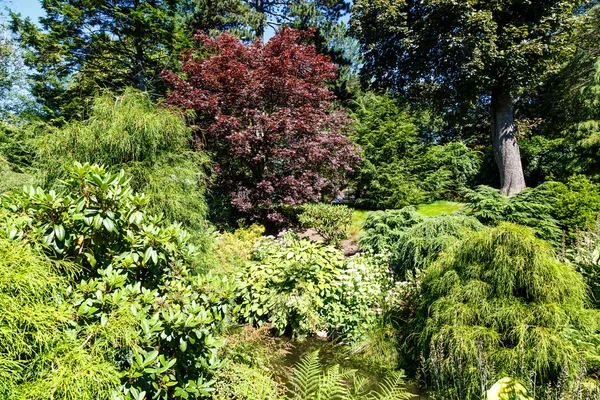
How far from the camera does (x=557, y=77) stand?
41.7 ft

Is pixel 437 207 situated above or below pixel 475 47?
below

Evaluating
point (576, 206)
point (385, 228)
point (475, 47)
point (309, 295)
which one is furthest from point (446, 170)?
point (309, 295)

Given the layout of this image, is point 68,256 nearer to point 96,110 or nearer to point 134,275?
point 134,275

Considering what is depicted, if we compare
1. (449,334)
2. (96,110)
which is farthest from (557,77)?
(96,110)

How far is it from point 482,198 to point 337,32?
11.1 meters

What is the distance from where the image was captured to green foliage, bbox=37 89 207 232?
4.36 m

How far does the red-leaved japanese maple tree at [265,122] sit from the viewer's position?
28.2ft

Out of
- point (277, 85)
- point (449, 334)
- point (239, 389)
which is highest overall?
point (277, 85)

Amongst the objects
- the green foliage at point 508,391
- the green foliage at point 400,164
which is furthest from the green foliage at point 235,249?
the green foliage at point 400,164

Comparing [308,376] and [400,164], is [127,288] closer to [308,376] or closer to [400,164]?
[308,376]

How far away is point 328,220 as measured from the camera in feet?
27.0

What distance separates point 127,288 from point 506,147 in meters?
9.27

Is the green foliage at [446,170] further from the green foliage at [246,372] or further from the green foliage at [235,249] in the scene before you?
the green foliage at [246,372]

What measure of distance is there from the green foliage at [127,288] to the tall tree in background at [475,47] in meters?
7.71
